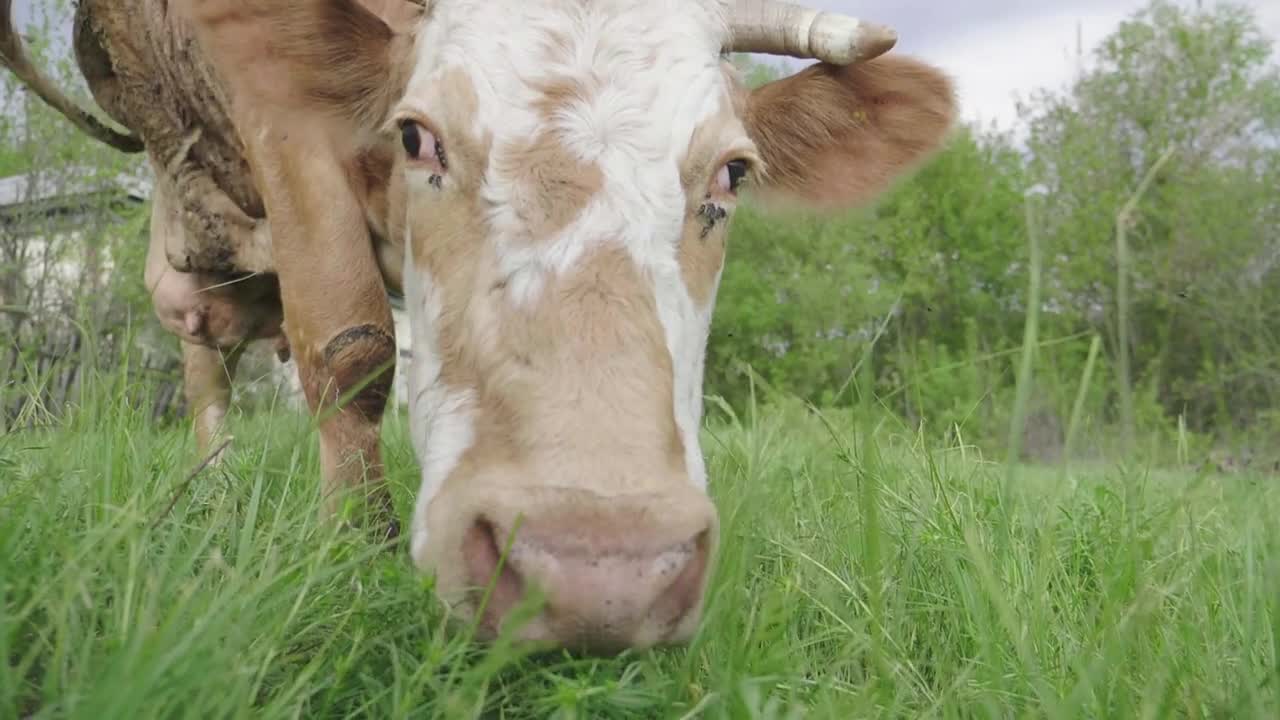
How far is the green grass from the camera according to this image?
3.47 feet

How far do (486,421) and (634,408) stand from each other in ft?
0.93

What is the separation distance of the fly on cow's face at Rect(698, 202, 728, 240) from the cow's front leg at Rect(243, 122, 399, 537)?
40.4 inches

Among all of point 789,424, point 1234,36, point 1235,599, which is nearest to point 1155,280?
point 1234,36

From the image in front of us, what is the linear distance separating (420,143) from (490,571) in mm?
1208

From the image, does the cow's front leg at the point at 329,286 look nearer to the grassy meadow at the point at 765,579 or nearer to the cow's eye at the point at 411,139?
the grassy meadow at the point at 765,579

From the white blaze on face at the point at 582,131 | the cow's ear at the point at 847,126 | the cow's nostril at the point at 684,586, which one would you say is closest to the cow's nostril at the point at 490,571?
the cow's nostril at the point at 684,586

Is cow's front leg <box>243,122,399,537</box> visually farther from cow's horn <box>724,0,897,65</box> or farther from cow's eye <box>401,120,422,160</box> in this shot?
cow's horn <box>724,0,897,65</box>

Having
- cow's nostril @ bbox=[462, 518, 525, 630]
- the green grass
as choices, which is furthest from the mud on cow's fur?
the green grass

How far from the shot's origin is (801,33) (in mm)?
2934

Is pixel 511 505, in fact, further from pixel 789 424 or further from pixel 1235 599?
pixel 789 424

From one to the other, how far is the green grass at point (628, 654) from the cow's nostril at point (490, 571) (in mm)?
62

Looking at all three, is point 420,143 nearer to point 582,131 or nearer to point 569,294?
point 582,131

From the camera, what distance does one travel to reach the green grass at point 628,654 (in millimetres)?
1057

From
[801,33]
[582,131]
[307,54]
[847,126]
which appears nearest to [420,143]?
[582,131]
